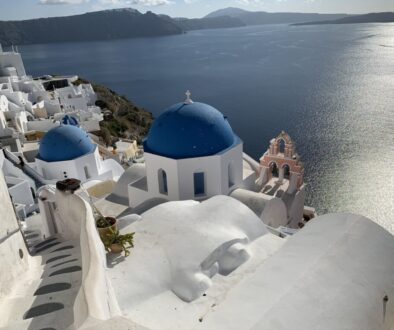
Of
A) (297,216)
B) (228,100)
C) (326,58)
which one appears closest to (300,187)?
(297,216)

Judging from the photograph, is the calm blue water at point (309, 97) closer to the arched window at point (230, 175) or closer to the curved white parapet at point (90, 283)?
the arched window at point (230, 175)

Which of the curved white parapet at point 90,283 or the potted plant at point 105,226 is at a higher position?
the curved white parapet at point 90,283

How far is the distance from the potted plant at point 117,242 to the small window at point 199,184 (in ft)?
18.3

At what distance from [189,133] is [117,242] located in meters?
5.43

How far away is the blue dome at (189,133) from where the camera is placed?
13.1 metres

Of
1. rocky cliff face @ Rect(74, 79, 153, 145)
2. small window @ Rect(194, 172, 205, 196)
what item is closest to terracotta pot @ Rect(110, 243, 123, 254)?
small window @ Rect(194, 172, 205, 196)

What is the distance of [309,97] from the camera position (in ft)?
198

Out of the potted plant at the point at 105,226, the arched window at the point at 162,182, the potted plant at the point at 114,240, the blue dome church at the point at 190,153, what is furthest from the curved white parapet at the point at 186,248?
the arched window at the point at 162,182

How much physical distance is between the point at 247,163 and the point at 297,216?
3.90 metres

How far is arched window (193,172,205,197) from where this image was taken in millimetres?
14091

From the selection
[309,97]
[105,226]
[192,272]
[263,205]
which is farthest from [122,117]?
[192,272]

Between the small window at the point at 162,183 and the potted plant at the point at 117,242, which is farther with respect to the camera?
the small window at the point at 162,183

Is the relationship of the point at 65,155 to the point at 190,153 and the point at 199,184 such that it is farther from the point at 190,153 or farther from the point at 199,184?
the point at 190,153

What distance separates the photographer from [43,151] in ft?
59.1
